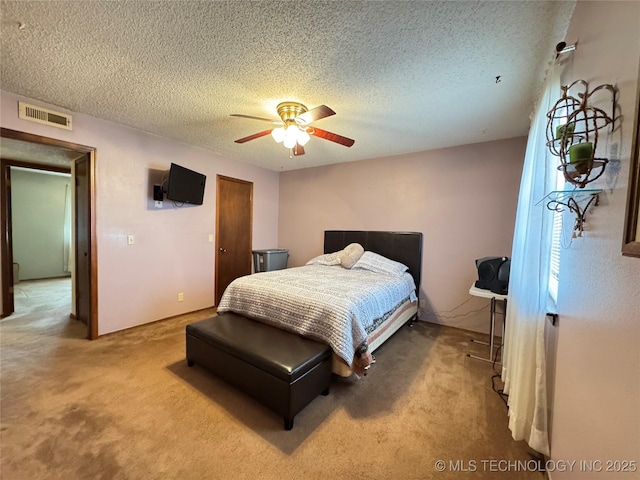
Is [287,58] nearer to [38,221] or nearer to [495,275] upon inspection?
[495,275]

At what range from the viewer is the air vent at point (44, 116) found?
7.57 feet

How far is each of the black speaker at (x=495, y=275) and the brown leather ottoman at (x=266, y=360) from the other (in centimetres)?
175

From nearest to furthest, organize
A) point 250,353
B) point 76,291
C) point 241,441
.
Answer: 1. point 241,441
2. point 250,353
3. point 76,291

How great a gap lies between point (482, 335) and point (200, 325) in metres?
3.27

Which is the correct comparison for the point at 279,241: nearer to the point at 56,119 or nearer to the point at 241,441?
the point at 56,119

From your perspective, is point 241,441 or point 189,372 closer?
point 241,441

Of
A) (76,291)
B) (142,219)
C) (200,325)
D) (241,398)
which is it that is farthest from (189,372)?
(76,291)

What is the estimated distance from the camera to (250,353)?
1789 millimetres

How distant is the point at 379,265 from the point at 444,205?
121 cm

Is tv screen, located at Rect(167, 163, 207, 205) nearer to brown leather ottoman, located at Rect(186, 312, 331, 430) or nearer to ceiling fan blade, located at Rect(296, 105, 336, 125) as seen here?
brown leather ottoman, located at Rect(186, 312, 331, 430)

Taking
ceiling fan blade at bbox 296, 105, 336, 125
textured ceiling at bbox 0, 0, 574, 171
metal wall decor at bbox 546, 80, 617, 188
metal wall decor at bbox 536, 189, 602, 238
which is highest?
textured ceiling at bbox 0, 0, 574, 171

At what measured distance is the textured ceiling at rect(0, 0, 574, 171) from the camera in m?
1.37

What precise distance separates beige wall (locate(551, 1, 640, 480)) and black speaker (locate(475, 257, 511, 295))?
130cm

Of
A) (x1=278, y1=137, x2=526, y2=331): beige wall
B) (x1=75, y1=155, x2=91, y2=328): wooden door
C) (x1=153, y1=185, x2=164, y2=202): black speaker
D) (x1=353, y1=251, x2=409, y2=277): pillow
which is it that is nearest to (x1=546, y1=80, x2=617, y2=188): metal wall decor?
(x1=278, y1=137, x2=526, y2=331): beige wall
